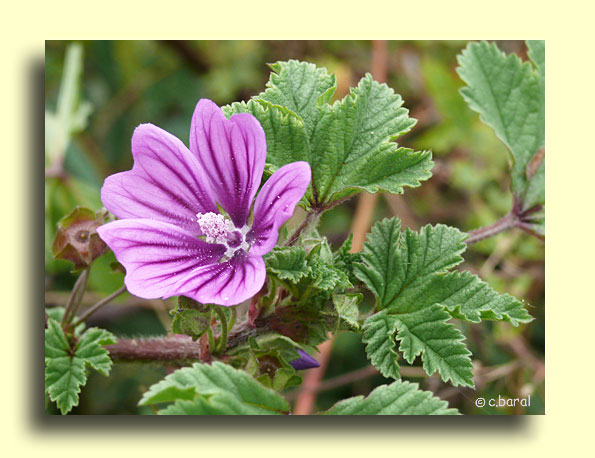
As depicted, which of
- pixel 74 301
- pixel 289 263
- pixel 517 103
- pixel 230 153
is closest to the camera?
pixel 289 263

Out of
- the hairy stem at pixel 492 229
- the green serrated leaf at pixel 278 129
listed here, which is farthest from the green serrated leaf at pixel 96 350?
the hairy stem at pixel 492 229

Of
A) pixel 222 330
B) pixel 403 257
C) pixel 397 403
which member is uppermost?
pixel 403 257

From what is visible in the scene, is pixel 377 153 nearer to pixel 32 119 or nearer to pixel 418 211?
pixel 32 119

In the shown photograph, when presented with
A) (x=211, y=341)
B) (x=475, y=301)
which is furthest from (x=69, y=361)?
(x=475, y=301)

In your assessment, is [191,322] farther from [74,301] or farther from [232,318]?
[74,301]

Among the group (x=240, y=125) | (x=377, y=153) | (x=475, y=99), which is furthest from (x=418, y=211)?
(x=240, y=125)

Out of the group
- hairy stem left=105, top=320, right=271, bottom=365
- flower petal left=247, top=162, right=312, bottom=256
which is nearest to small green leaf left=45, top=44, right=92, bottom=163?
hairy stem left=105, top=320, right=271, bottom=365
